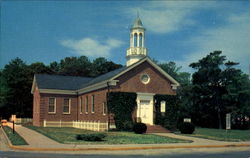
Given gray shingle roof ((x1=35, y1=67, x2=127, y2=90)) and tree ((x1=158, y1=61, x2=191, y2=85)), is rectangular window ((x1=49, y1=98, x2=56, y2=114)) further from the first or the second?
tree ((x1=158, y1=61, x2=191, y2=85))

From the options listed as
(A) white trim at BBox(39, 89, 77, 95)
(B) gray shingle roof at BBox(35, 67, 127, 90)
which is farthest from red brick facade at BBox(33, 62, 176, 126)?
(B) gray shingle roof at BBox(35, 67, 127, 90)

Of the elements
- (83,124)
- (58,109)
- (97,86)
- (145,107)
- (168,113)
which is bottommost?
(83,124)

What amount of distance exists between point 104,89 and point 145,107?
14.4ft

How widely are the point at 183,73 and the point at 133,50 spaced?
151ft

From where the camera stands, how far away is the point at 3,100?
2489 inches

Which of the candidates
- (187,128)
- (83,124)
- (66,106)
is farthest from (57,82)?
(187,128)

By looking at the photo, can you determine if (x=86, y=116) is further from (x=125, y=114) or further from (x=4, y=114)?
(x=4, y=114)

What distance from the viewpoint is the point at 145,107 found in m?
33.0

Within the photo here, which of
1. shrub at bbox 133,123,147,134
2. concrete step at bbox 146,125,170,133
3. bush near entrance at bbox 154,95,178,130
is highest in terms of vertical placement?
bush near entrance at bbox 154,95,178,130

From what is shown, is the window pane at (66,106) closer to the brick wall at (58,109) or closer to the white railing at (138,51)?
the brick wall at (58,109)

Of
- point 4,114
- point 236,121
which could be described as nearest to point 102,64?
point 4,114

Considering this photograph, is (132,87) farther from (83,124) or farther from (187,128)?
(83,124)

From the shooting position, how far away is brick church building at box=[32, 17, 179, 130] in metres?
32.8

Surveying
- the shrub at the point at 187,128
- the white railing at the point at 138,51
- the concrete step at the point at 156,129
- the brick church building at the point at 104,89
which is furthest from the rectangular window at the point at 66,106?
the shrub at the point at 187,128
